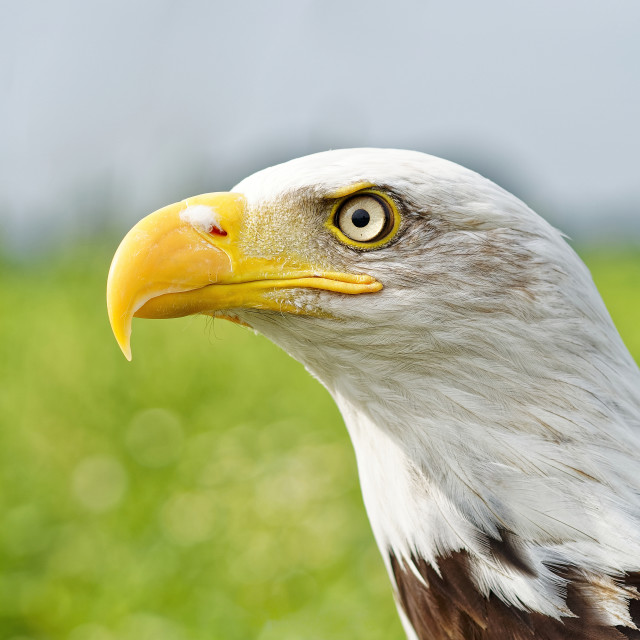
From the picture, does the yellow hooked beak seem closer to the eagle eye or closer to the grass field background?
the eagle eye

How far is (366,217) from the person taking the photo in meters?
1.97

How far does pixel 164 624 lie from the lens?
158 inches

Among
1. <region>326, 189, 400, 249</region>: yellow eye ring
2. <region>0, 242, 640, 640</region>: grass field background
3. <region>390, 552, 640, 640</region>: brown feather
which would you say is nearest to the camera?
<region>390, 552, 640, 640</region>: brown feather

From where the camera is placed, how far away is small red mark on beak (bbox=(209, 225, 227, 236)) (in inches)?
80.3

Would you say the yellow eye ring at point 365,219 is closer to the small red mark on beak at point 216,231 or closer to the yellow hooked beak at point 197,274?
the yellow hooked beak at point 197,274

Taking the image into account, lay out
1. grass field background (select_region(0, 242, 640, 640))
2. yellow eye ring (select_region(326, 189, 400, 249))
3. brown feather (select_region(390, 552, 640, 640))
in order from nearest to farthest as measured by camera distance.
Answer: brown feather (select_region(390, 552, 640, 640)), yellow eye ring (select_region(326, 189, 400, 249)), grass field background (select_region(0, 242, 640, 640))

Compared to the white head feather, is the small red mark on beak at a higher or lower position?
higher

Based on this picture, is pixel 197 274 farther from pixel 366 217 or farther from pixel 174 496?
pixel 174 496

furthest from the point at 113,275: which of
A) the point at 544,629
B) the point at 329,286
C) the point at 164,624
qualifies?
the point at 164,624

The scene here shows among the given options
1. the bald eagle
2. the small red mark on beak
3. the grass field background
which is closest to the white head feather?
the bald eagle

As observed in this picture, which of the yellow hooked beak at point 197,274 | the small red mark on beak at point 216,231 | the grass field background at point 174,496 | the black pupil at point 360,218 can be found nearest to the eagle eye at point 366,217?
the black pupil at point 360,218

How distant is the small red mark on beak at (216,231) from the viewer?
2.04 meters

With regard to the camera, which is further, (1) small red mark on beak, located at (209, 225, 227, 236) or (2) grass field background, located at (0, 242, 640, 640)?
(2) grass field background, located at (0, 242, 640, 640)

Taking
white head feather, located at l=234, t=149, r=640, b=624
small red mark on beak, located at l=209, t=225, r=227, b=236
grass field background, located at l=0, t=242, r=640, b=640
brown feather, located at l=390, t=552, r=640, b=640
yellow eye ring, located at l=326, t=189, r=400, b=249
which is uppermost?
yellow eye ring, located at l=326, t=189, r=400, b=249
